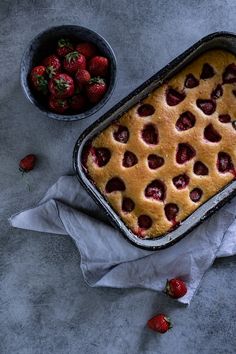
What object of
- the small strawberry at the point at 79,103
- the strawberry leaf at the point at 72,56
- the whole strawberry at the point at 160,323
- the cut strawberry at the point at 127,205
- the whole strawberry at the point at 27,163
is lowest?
the whole strawberry at the point at 160,323

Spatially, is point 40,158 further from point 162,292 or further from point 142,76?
point 162,292

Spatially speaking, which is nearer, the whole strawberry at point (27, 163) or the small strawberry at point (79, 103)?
the small strawberry at point (79, 103)

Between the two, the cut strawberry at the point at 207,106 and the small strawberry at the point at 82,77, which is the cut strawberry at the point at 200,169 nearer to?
the cut strawberry at the point at 207,106

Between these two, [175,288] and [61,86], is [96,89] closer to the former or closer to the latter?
[61,86]

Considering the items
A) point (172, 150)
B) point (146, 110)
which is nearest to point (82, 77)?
point (146, 110)

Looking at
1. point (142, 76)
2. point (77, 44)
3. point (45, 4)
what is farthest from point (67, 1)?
point (142, 76)

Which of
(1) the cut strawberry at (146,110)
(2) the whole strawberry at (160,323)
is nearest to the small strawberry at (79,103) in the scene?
(1) the cut strawberry at (146,110)


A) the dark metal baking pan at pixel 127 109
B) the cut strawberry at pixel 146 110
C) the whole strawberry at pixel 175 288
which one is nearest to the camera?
the dark metal baking pan at pixel 127 109
